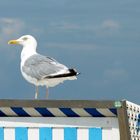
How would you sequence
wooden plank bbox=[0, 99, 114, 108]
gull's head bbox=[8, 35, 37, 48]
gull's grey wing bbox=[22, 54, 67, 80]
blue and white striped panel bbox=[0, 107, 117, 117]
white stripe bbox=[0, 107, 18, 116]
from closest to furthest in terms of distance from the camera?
1. wooden plank bbox=[0, 99, 114, 108]
2. blue and white striped panel bbox=[0, 107, 117, 117]
3. white stripe bbox=[0, 107, 18, 116]
4. gull's grey wing bbox=[22, 54, 67, 80]
5. gull's head bbox=[8, 35, 37, 48]

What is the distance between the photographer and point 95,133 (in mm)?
6188

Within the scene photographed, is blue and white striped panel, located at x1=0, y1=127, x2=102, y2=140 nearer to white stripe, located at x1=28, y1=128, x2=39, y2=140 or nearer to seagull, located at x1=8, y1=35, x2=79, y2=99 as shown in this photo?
white stripe, located at x1=28, y1=128, x2=39, y2=140

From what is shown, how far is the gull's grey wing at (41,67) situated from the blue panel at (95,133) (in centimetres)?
408

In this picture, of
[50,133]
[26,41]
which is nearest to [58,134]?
[50,133]

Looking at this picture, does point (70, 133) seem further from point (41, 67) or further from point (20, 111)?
point (41, 67)

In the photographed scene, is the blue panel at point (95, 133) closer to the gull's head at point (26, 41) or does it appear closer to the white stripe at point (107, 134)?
the white stripe at point (107, 134)

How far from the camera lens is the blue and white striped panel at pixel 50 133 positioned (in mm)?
6207

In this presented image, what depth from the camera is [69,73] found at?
400 inches

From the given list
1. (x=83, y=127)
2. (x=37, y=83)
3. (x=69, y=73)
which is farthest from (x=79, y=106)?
(x=37, y=83)

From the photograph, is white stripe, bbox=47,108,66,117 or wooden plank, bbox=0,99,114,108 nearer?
wooden plank, bbox=0,99,114,108

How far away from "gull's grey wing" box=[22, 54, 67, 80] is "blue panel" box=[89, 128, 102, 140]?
4.08 metres

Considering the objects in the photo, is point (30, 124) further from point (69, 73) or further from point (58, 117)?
point (69, 73)

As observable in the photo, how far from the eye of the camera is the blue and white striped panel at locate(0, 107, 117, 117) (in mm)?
6074

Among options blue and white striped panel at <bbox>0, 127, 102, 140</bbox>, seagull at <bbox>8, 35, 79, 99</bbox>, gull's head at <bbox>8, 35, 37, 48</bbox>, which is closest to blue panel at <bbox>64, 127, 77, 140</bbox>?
Answer: blue and white striped panel at <bbox>0, 127, 102, 140</bbox>
